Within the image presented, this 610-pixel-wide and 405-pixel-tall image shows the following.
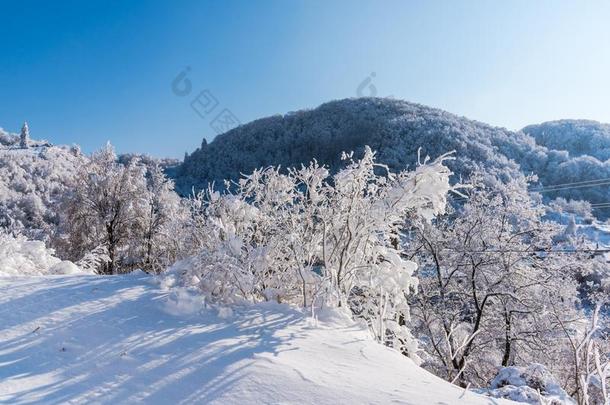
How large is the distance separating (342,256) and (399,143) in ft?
190

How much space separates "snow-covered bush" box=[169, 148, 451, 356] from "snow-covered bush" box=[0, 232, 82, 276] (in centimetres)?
252

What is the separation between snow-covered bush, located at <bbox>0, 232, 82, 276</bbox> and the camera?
5.77 meters

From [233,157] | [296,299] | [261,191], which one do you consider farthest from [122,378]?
[233,157]

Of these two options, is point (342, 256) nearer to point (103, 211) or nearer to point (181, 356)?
point (181, 356)

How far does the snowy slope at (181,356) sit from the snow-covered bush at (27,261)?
5.35 ft

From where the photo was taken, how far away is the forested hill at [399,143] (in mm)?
53625

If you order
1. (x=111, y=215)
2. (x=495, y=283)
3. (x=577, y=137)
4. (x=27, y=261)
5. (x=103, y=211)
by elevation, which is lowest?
(x=495, y=283)

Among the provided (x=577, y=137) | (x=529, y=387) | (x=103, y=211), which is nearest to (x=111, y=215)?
(x=103, y=211)

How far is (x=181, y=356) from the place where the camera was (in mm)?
2881

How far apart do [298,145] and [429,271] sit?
71.8 m

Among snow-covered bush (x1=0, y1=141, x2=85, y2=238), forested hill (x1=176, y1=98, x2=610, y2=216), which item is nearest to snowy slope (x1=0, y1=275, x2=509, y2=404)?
snow-covered bush (x1=0, y1=141, x2=85, y2=238)

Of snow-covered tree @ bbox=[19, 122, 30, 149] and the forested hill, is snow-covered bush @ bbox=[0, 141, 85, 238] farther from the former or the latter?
snow-covered tree @ bbox=[19, 122, 30, 149]

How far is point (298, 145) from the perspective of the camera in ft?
271

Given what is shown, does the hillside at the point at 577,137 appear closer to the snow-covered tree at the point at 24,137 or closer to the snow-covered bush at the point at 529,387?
the snow-covered bush at the point at 529,387
